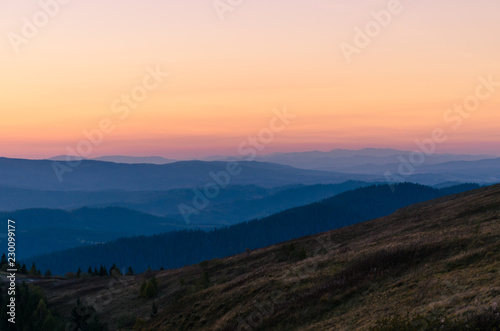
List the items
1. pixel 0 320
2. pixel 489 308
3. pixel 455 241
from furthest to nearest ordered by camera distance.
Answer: pixel 0 320 < pixel 455 241 < pixel 489 308

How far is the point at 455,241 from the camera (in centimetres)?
3098

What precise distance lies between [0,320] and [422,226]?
203 ft

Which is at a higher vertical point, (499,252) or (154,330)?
(499,252)

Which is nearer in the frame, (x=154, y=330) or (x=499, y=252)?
(x=499, y=252)

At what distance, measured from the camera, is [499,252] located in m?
25.4

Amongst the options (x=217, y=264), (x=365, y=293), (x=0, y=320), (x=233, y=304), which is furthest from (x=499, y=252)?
(x=0, y=320)

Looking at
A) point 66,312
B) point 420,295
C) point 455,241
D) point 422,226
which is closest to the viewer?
point 420,295

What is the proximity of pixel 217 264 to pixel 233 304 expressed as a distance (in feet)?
118

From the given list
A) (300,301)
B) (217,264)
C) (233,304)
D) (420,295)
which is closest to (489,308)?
(420,295)

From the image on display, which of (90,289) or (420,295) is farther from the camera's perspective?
(90,289)

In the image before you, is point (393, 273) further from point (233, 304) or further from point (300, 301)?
point (233, 304)

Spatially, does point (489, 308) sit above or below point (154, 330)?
above

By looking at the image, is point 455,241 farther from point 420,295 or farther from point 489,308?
point 489,308

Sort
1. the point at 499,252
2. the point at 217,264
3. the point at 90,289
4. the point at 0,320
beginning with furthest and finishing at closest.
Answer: the point at 90,289 < the point at 217,264 < the point at 0,320 < the point at 499,252
